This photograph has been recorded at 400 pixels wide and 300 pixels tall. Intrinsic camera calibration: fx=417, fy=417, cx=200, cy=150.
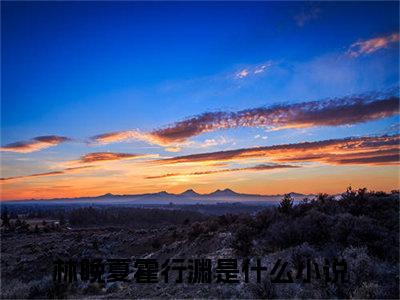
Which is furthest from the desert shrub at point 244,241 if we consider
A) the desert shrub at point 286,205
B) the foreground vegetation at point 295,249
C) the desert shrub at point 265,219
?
the desert shrub at point 286,205

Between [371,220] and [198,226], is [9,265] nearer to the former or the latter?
[198,226]

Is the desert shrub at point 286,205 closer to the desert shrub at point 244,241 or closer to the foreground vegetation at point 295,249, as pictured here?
the foreground vegetation at point 295,249

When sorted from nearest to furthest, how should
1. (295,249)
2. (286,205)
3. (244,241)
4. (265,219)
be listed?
(295,249), (244,241), (265,219), (286,205)

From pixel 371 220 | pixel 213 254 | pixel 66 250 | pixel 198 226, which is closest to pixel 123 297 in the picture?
A: pixel 213 254

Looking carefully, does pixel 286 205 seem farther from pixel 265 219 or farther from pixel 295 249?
pixel 295 249

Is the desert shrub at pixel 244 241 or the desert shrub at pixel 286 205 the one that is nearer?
the desert shrub at pixel 244 241

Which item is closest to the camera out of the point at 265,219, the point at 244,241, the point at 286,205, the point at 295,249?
the point at 295,249

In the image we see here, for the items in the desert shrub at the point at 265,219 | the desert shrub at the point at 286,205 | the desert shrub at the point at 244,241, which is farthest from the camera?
the desert shrub at the point at 286,205

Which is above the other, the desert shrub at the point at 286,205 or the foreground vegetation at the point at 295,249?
the desert shrub at the point at 286,205

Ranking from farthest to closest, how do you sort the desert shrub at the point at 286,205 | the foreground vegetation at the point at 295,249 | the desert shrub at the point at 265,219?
the desert shrub at the point at 286,205, the desert shrub at the point at 265,219, the foreground vegetation at the point at 295,249

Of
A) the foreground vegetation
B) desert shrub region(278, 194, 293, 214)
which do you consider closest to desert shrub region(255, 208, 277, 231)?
the foreground vegetation

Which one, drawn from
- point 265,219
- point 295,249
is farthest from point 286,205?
point 295,249

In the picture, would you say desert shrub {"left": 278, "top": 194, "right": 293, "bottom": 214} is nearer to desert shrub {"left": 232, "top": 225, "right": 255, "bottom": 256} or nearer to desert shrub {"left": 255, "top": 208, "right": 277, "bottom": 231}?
desert shrub {"left": 255, "top": 208, "right": 277, "bottom": 231}

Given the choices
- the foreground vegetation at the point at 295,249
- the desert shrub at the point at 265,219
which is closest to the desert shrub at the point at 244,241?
the foreground vegetation at the point at 295,249
